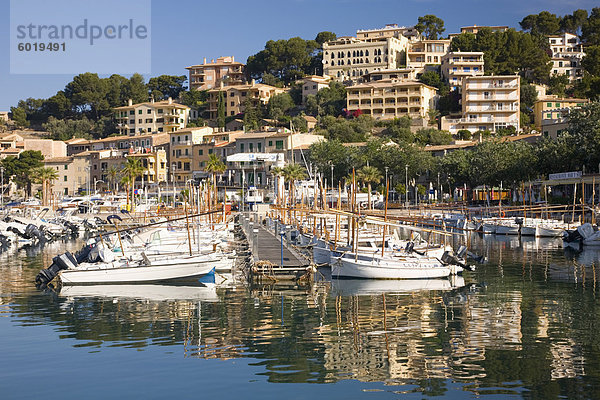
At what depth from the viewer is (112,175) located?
116 m

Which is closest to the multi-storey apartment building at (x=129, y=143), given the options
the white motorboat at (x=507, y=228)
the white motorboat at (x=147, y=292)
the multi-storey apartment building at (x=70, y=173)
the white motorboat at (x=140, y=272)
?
the multi-storey apartment building at (x=70, y=173)

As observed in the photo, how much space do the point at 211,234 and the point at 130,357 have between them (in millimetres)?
30739

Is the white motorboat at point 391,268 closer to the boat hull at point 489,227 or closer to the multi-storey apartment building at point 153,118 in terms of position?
the boat hull at point 489,227

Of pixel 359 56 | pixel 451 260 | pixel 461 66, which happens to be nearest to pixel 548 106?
pixel 461 66

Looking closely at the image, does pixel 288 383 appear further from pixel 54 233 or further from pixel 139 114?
pixel 139 114

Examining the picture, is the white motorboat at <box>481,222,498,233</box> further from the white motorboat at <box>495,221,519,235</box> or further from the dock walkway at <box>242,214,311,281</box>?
the dock walkway at <box>242,214,311,281</box>

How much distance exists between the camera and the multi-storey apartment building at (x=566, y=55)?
14925cm

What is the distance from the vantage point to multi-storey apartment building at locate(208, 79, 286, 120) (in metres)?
144

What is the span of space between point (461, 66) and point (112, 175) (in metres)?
65.6

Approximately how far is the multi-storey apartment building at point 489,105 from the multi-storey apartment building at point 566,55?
1057 inches

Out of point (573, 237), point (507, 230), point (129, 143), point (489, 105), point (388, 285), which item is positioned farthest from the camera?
point (129, 143)

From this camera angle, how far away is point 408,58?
150250mm

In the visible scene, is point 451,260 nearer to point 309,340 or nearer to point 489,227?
point 309,340

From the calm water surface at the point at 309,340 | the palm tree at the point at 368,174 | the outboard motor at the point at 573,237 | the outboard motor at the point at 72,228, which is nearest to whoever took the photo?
the calm water surface at the point at 309,340
